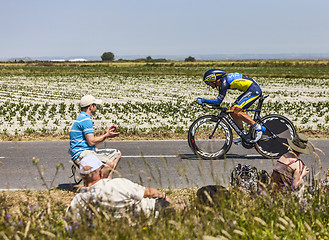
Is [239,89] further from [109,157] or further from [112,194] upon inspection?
[112,194]

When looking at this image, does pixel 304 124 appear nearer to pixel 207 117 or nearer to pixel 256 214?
pixel 207 117

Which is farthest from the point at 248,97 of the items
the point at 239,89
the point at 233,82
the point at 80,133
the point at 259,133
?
the point at 80,133

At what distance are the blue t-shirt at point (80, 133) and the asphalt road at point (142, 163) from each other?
2.98 ft

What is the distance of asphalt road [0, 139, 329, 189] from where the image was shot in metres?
8.04

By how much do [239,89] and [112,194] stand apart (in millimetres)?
5465

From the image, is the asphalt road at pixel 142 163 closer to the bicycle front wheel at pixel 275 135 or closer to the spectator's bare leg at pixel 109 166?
the bicycle front wheel at pixel 275 135

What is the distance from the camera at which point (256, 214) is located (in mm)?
4664

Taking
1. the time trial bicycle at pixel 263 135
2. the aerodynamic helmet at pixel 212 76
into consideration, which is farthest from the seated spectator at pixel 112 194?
the time trial bicycle at pixel 263 135

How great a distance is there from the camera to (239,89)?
9531 mm

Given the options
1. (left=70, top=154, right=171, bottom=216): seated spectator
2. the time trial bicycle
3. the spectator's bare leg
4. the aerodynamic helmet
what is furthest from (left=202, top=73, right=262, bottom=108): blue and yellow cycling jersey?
(left=70, top=154, right=171, bottom=216): seated spectator

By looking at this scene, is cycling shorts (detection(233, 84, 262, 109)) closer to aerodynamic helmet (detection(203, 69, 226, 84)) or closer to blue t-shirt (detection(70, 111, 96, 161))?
aerodynamic helmet (detection(203, 69, 226, 84))

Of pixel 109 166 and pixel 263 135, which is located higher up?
pixel 109 166

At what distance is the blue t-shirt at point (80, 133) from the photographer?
22.1ft

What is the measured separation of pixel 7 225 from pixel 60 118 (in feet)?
46.7
